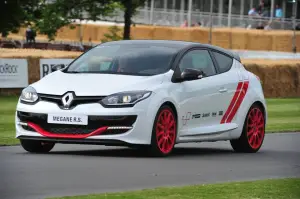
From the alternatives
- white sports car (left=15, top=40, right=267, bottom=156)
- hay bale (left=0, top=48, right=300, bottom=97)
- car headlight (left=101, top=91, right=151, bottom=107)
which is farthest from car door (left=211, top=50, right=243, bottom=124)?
hay bale (left=0, top=48, right=300, bottom=97)

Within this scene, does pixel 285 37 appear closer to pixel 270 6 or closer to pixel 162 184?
pixel 270 6

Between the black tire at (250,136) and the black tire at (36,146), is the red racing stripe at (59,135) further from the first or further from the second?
the black tire at (250,136)

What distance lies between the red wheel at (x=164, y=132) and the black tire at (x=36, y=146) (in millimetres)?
1426

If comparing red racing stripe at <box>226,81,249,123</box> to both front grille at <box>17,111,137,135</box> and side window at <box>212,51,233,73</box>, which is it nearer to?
side window at <box>212,51,233,73</box>

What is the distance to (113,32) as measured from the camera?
145 ft

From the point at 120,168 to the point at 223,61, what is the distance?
3.99 metres

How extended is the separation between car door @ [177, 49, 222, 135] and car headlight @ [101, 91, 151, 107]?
0.82 meters

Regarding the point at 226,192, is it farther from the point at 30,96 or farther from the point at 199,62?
the point at 199,62

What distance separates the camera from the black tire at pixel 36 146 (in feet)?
42.8

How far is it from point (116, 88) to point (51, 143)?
130cm

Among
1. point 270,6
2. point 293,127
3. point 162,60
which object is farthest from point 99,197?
point 270,6

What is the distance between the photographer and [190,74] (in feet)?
43.8

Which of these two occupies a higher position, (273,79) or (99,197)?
(99,197)

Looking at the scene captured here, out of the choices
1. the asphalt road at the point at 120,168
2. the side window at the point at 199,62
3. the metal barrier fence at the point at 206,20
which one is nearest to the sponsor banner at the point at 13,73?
the asphalt road at the point at 120,168
